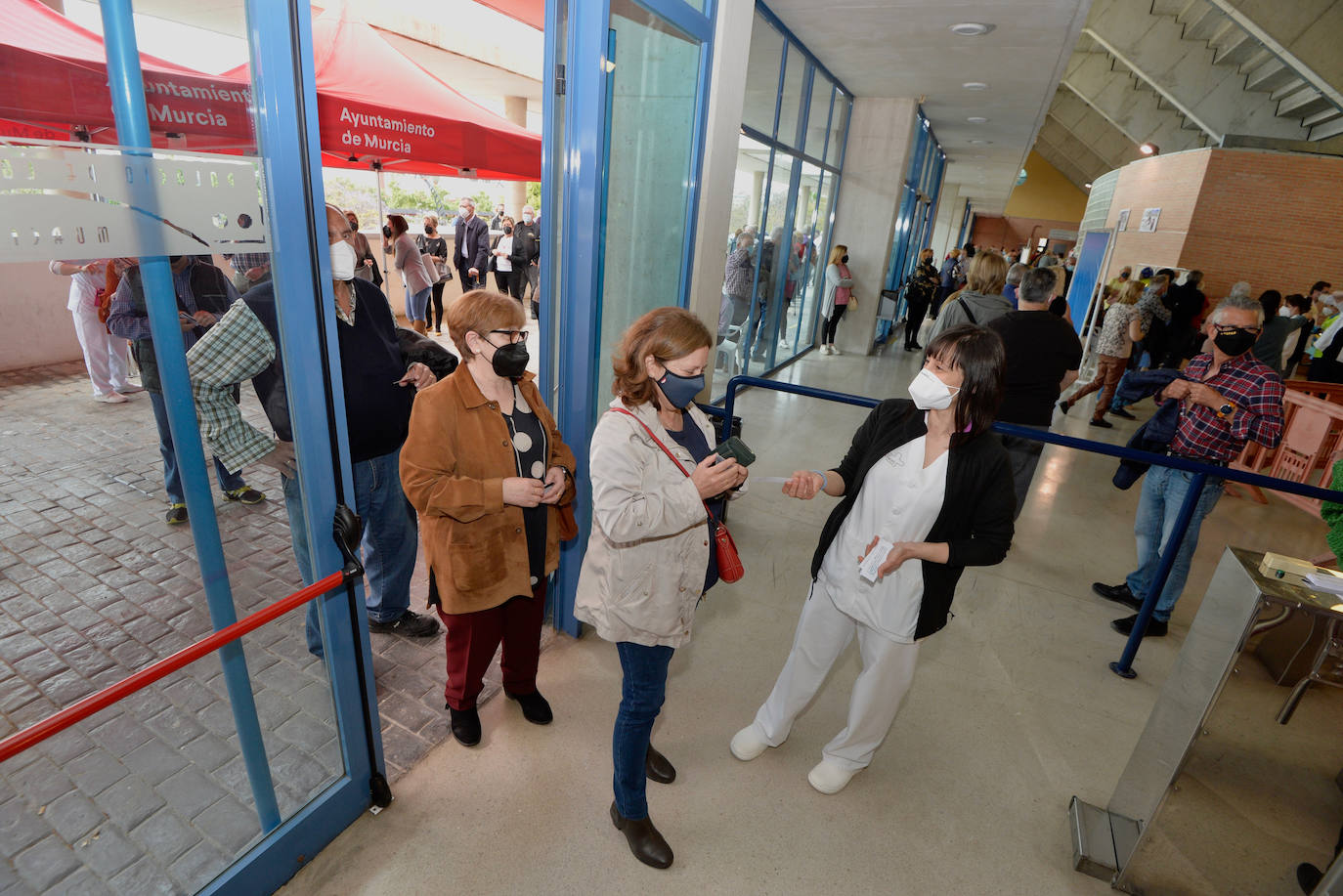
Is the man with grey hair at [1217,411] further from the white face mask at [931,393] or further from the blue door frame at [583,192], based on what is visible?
the blue door frame at [583,192]

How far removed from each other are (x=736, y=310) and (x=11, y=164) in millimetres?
7437

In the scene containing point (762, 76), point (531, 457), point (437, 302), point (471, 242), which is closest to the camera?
point (531, 457)

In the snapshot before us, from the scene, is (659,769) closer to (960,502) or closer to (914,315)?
(960,502)

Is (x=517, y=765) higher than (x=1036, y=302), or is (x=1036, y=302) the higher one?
(x=1036, y=302)

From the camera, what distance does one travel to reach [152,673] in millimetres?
1547

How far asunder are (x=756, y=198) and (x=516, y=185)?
8449 millimetres

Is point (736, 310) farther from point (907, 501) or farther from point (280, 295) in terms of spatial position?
point (280, 295)

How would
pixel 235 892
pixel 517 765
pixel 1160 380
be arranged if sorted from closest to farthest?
1. pixel 235 892
2. pixel 517 765
3. pixel 1160 380

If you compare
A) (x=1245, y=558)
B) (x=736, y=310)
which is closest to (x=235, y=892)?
(x=1245, y=558)

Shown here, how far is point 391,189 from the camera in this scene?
1497 centimetres

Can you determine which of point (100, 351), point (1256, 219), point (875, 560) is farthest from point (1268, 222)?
point (100, 351)

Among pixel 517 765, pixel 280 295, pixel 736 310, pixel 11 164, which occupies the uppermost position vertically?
pixel 11 164

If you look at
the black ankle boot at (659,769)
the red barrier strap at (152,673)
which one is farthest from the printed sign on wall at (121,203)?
the black ankle boot at (659,769)

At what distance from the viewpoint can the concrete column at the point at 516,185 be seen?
14945mm
